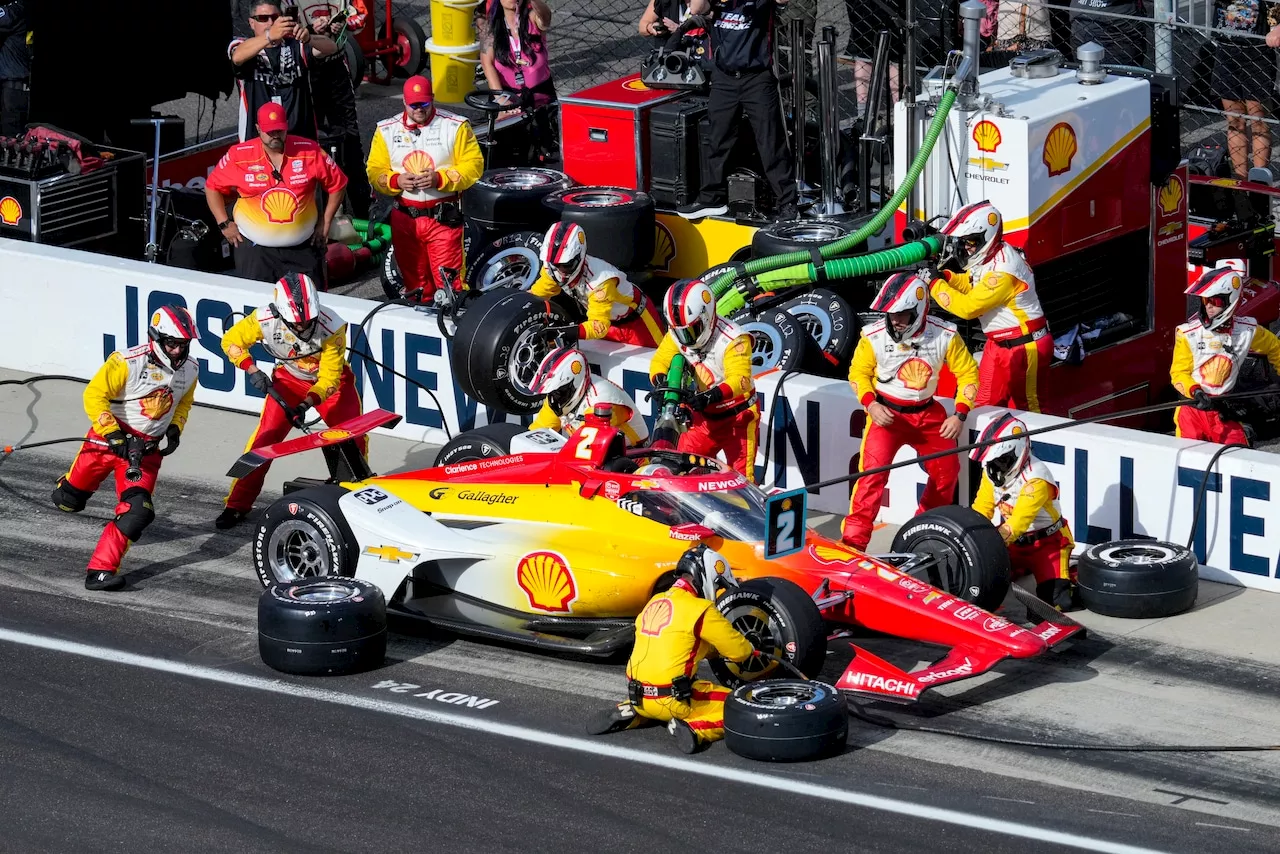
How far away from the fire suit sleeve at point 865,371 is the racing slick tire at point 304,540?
3023 mm

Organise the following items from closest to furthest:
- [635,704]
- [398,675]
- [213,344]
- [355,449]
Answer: [635,704], [398,675], [355,449], [213,344]

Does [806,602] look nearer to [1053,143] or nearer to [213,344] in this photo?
[1053,143]

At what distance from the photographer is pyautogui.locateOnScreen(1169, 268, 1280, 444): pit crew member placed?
1285 cm

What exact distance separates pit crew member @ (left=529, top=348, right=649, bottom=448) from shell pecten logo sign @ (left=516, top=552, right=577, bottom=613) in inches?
46.3

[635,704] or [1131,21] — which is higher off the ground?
[1131,21]

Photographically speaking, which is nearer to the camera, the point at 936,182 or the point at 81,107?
the point at 936,182

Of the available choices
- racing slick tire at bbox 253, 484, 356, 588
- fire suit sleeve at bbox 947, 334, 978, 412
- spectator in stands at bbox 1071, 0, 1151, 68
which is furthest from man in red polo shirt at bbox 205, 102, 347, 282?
spectator in stands at bbox 1071, 0, 1151, 68

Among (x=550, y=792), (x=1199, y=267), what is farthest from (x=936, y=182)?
(x=550, y=792)

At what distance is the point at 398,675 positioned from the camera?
11.0 m

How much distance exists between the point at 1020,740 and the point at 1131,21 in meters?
9.56

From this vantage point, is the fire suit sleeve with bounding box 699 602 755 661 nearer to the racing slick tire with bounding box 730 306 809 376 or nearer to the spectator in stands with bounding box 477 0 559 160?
the racing slick tire with bounding box 730 306 809 376

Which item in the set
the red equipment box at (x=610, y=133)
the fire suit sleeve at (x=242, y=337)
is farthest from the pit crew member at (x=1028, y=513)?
the red equipment box at (x=610, y=133)

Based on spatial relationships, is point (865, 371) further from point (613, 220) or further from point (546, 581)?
point (613, 220)

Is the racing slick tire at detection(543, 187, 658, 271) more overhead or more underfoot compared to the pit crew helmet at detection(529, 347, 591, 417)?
more overhead
